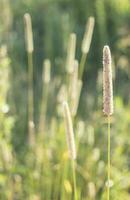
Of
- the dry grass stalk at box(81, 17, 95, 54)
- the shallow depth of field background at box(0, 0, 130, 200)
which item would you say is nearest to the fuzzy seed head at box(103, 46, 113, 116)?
the dry grass stalk at box(81, 17, 95, 54)

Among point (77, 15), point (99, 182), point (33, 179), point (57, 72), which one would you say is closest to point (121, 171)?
point (99, 182)

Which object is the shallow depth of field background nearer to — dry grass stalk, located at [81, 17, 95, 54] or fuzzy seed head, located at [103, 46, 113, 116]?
dry grass stalk, located at [81, 17, 95, 54]

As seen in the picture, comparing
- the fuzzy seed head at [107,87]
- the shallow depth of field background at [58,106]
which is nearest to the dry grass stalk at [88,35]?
the shallow depth of field background at [58,106]

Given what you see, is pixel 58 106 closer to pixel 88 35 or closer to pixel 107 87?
pixel 88 35

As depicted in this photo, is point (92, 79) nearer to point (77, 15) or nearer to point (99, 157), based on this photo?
point (77, 15)

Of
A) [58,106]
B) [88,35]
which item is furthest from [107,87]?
[58,106]

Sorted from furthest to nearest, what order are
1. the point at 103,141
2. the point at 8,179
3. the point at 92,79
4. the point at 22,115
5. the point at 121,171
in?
1. the point at 92,79
2. the point at 22,115
3. the point at 103,141
4. the point at 121,171
5. the point at 8,179

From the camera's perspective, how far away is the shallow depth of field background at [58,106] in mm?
2453

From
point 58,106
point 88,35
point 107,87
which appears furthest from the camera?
point 58,106

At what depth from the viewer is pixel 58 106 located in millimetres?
3053

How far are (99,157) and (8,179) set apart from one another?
517mm

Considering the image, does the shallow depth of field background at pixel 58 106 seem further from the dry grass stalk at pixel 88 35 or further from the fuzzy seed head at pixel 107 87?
the fuzzy seed head at pixel 107 87

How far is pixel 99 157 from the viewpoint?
2758 millimetres

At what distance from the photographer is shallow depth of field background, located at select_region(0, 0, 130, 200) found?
2453 millimetres
